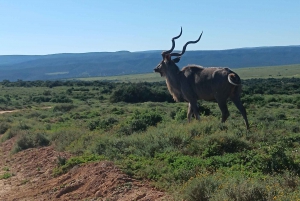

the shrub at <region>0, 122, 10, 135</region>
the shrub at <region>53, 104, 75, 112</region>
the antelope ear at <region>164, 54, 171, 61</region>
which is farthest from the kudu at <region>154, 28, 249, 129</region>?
the shrub at <region>53, 104, 75, 112</region>

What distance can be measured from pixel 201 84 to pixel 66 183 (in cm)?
509

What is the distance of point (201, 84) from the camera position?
41.4 feet

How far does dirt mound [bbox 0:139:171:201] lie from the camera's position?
8117mm

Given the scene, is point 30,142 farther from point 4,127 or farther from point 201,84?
point 201,84

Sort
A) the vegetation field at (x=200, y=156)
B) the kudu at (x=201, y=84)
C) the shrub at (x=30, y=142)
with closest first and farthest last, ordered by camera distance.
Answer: the vegetation field at (x=200, y=156), the kudu at (x=201, y=84), the shrub at (x=30, y=142)

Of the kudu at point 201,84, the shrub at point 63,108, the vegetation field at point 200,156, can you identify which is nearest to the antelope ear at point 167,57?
the kudu at point 201,84

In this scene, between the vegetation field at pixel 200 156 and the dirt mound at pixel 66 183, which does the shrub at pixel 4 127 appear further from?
the dirt mound at pixel 66 183

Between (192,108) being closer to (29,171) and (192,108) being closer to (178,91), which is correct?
(178,91)

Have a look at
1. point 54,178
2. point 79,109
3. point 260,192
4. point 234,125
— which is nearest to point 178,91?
point 234,125

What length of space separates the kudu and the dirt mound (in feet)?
13.4

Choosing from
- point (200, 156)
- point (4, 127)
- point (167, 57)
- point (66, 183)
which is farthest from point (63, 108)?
point (200, 156)

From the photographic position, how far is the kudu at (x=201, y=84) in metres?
12.1

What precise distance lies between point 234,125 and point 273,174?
472 cm

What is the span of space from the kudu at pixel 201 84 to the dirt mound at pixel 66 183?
408cm
